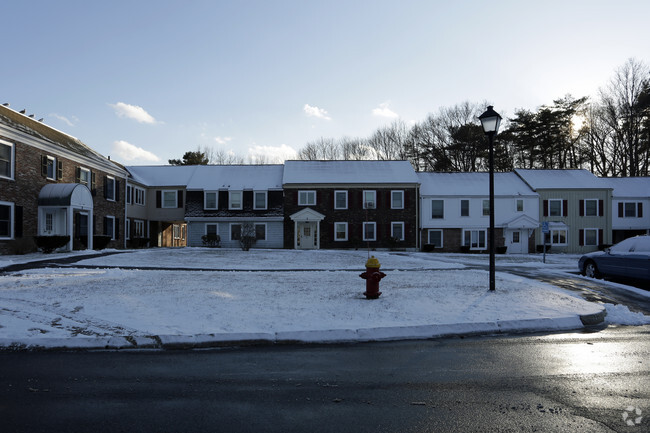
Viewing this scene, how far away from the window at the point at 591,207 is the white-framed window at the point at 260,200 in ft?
93.5

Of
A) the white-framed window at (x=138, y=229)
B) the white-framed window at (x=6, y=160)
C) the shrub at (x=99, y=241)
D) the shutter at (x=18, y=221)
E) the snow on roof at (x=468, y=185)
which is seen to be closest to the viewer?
the white-framed window at (x=6, y=160)

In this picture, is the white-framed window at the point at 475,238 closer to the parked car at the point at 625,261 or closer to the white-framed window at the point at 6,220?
the parked car at the point at 625,261

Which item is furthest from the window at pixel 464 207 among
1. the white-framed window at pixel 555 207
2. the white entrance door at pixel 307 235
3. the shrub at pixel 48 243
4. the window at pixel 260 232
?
the shrub at pixel 48 243

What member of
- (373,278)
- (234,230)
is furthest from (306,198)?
(373,278)

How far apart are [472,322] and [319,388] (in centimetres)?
422

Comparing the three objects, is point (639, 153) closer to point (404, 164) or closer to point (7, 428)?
point (404, 164)

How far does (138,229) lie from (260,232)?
32.6 feet

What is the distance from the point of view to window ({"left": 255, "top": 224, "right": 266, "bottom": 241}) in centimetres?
3747

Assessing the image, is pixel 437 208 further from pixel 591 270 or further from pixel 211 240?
pixel 591 270

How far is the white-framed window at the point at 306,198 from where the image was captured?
37688mm

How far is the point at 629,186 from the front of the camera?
137 feet

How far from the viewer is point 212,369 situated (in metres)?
5.28

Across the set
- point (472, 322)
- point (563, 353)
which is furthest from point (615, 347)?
point (472, 322)

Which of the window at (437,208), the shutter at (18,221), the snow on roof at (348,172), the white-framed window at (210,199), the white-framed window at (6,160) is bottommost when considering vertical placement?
the shutter at (18,221)
